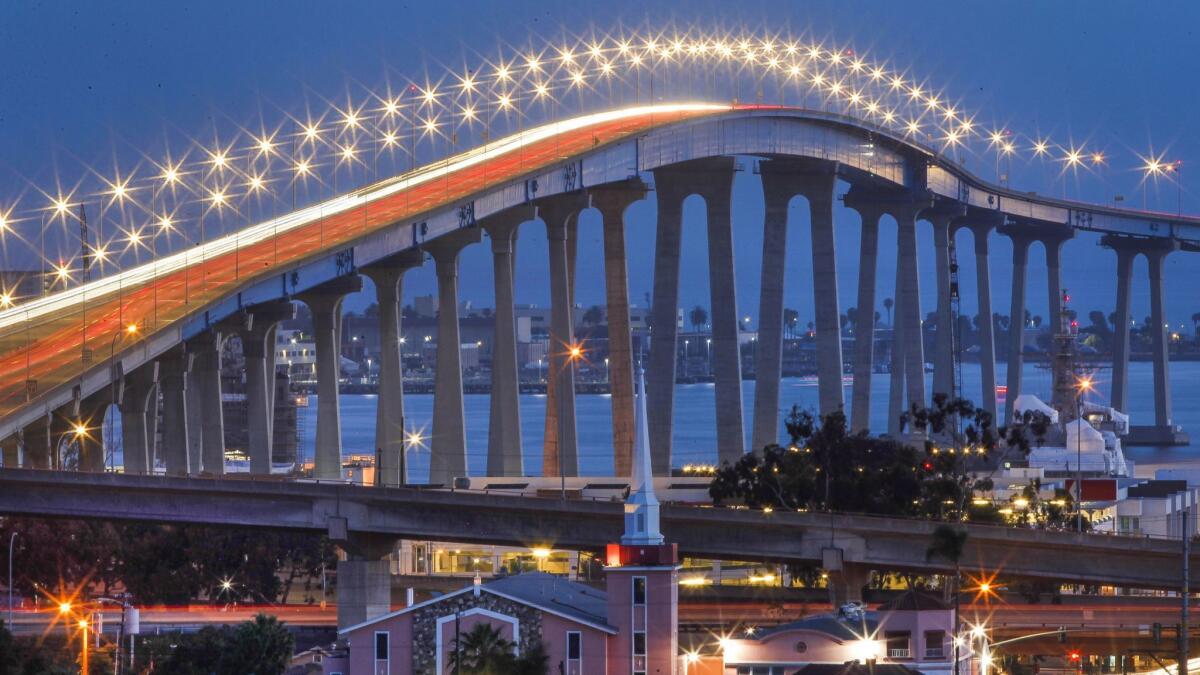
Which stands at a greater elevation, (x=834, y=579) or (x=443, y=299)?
(x=443, y=299)

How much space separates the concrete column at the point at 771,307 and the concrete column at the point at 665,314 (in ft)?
25.3

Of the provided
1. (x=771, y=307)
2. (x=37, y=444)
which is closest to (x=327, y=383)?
(x=37, y=444)

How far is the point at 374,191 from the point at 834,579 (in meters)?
58.3

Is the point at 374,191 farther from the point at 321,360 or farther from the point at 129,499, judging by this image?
the point at 129,499

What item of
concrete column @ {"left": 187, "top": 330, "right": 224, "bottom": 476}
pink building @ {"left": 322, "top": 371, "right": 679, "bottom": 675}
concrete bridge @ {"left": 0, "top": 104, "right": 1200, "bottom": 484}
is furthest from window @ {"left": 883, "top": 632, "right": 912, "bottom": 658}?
concrete column @ {"left": 187, "top": 330, "right": 224, "bottom": 476}

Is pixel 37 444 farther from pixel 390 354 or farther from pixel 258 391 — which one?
pixel 390 354

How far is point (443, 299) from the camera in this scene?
133 meters

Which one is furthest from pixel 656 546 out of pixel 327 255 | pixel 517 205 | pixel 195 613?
pixel 517 205

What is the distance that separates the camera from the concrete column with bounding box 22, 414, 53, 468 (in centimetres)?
10462

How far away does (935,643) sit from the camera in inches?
3024

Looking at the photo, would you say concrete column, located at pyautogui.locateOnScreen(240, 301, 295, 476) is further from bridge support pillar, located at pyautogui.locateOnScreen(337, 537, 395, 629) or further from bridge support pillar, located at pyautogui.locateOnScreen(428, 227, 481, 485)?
bridge support pillar, located at pyautogui.locateOnScreen(337, 537, 395, 629)

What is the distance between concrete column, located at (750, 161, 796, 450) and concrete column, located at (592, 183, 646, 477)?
14.3 metres

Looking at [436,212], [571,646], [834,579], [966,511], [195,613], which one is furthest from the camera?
[436,212]

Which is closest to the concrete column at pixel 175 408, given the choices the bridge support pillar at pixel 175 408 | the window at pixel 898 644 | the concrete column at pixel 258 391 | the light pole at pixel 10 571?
the bridge support pillar at pixel 175 408
